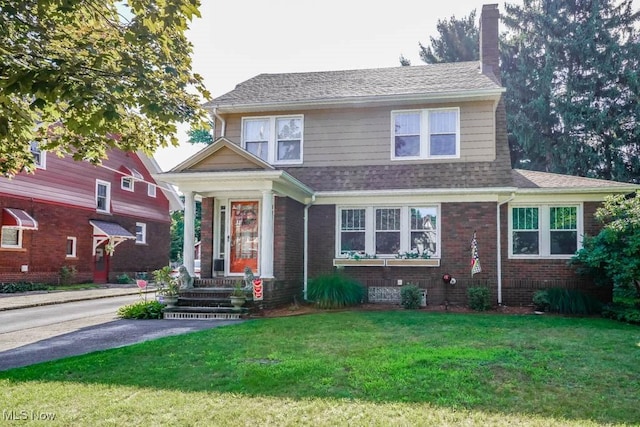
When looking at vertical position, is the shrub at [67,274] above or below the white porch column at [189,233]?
below

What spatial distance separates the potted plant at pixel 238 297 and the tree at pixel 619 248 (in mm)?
8251

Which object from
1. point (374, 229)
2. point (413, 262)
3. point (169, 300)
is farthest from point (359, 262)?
point (169, 300)

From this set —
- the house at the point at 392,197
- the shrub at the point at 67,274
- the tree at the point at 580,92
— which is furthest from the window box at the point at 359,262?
the tree at the point at 580,92

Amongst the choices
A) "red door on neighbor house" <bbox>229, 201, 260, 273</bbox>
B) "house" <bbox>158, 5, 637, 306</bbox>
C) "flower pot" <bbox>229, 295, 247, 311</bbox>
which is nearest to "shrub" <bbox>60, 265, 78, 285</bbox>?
"house" <bbox>158, 5, 637, 306</bbox>

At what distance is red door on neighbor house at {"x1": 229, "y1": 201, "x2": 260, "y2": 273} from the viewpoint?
1338 cm

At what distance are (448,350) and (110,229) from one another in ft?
66.7

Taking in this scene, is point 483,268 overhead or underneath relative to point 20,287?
overhead

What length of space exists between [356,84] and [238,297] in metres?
7.96

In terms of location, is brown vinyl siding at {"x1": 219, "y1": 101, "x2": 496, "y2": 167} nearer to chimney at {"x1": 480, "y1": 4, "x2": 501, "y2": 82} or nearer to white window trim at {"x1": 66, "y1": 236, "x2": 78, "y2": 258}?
chimney at {"x1": 480, "y1": 4, "x2": 501, "y2": 82}

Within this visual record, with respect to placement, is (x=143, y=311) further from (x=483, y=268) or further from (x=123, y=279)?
(x=123, y=279)

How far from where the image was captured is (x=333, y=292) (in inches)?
485

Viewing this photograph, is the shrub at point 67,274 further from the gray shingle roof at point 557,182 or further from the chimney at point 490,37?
the chimney at point 490,37

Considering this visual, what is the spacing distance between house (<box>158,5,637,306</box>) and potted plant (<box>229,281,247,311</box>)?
936 mm

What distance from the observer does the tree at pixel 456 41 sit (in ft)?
105
